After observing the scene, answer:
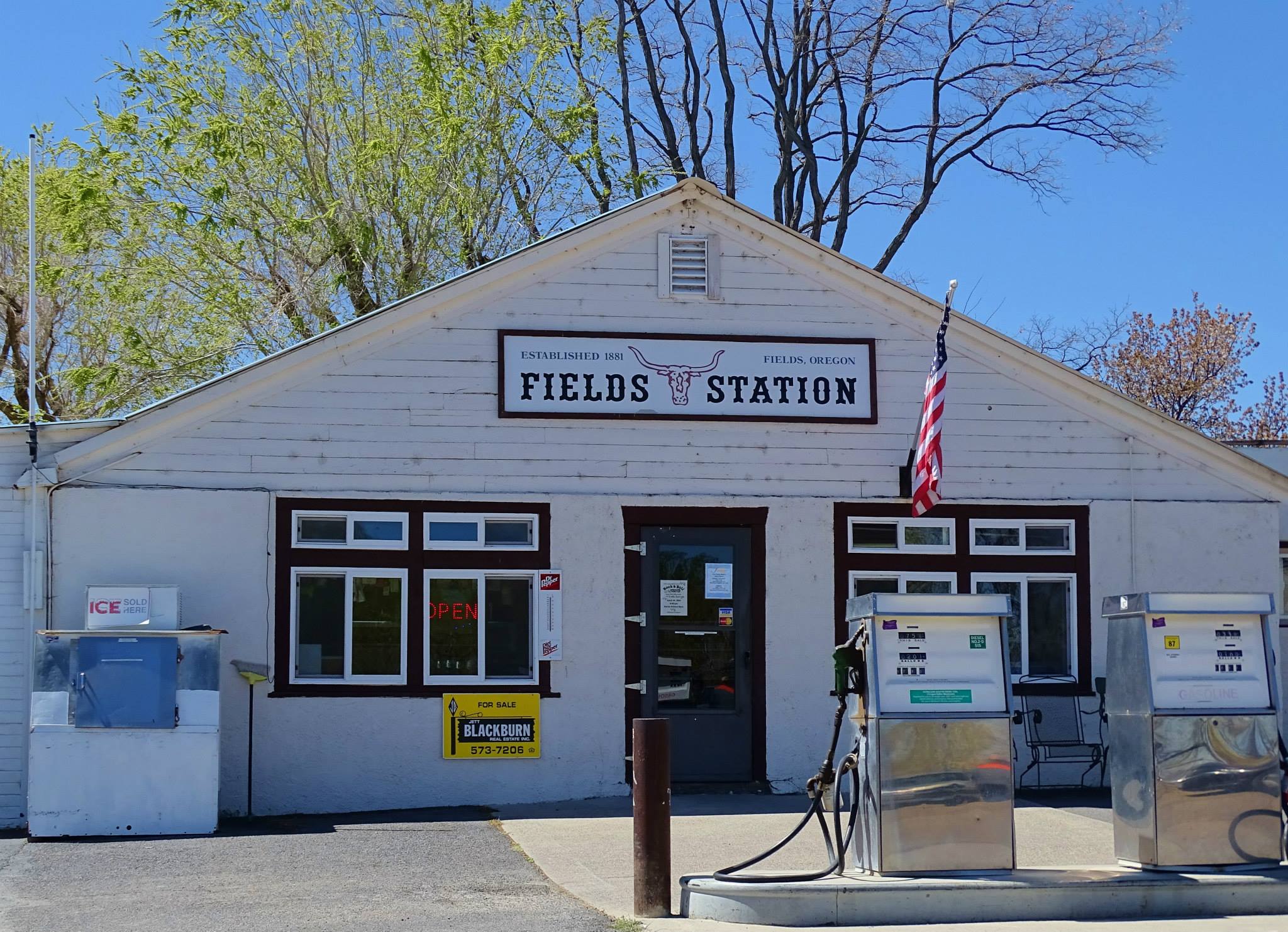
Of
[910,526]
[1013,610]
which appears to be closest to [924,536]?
[910,526]

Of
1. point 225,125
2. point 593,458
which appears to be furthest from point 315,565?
point 225,125

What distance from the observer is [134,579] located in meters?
11.7

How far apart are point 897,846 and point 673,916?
125 centimetres

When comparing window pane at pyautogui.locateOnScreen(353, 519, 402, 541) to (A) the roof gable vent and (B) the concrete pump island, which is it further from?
(B) the concrete pump island

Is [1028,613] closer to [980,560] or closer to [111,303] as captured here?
[980,560]

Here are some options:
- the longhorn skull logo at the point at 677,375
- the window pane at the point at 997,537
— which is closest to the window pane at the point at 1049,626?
the window pane at the point at 997,537

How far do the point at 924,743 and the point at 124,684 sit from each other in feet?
19.9

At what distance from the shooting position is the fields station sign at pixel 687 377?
41.0 ft

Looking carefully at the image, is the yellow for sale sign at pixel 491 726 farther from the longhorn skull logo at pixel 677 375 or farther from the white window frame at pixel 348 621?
the longhorn skull logo at pixel 677 375

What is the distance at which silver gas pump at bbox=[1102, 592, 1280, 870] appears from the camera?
26.2 ft

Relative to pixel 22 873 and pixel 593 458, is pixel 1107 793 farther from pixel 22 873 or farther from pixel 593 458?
pixel 22 873

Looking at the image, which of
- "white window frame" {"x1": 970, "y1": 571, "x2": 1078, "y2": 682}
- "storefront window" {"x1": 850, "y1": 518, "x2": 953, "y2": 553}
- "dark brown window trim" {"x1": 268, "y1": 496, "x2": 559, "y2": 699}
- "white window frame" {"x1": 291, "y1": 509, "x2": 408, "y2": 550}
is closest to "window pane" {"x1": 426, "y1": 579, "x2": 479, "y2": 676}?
"dark brown window trim" {"x1": 268, "y1": 496, "x2": 559, "y2": 699}

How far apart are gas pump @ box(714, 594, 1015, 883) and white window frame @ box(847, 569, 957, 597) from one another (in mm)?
4666

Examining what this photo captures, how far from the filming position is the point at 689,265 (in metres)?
12.8
